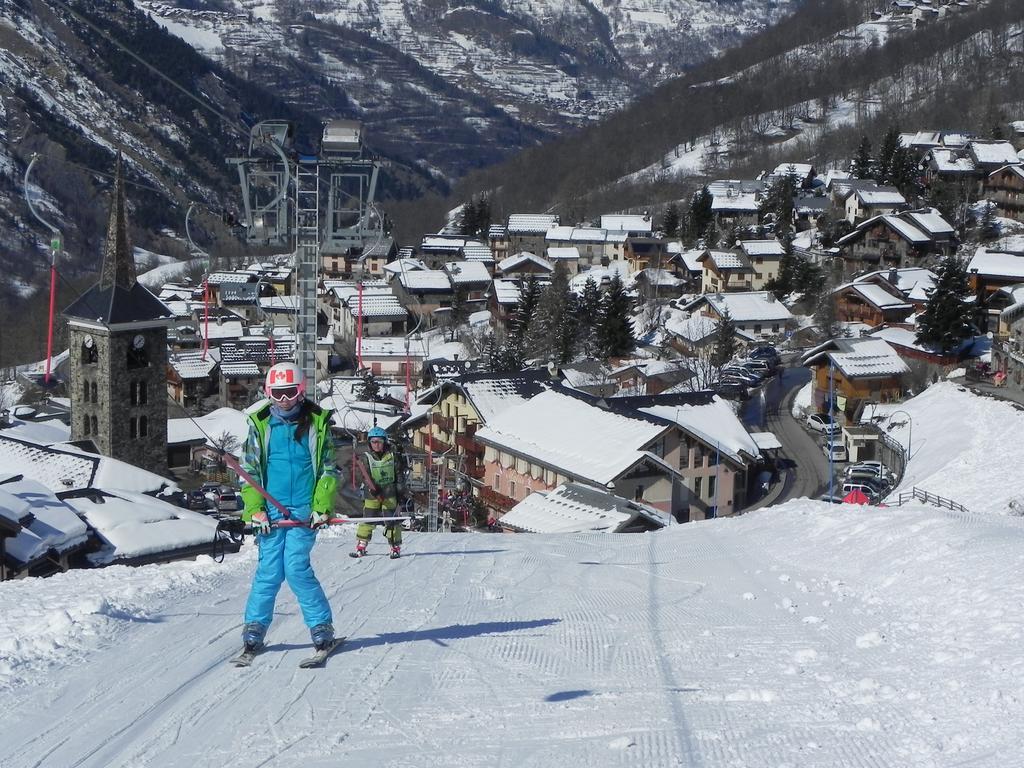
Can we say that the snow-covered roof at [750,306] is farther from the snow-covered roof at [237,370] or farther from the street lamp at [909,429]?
the snow-covered roof at [237,370]

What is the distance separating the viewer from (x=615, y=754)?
443 cm

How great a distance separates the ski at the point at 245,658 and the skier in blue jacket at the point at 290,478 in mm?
323

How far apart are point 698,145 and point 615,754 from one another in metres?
105

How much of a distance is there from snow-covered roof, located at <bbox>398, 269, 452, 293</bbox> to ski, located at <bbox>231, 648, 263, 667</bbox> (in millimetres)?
54872

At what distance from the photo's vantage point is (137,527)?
57.6ft

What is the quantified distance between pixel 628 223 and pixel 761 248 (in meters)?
14.6

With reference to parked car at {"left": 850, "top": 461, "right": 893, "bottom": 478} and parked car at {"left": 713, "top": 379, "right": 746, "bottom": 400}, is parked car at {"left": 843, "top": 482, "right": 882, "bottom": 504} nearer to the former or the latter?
parked car at {"left": 850, "top": 461, "right": 893, "bottom": 478}

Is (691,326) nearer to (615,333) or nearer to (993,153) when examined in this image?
(615,333)

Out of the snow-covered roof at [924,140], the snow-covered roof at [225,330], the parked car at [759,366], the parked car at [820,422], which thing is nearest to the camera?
the parked car at [820,422]

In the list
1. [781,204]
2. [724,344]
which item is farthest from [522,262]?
[724,344]

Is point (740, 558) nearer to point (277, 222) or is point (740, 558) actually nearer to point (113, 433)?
point (277, 222)

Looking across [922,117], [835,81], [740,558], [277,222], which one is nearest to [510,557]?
[740,558]

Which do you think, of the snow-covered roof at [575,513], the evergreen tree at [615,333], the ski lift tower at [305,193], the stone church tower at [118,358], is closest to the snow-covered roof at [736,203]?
the evergreen tree at [615,333]

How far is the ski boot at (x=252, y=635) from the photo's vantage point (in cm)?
570
